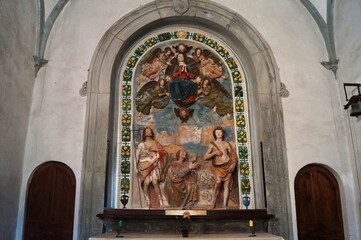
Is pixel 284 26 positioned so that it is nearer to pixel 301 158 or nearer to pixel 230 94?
pixel 230 94

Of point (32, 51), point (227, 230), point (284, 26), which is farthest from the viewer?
point (284, 26)

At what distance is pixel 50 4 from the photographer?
855cm

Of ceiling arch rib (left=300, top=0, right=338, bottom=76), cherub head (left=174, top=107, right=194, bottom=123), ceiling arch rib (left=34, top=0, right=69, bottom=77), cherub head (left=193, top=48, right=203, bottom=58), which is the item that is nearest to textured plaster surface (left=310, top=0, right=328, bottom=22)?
ceiling arch rib (left=300, top=0, right=338, bottom=76)

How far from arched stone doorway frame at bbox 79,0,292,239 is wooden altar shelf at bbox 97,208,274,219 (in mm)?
321

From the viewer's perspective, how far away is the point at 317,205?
7.82m

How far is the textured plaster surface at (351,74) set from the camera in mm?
7633

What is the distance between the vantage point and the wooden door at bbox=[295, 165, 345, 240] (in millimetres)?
7641

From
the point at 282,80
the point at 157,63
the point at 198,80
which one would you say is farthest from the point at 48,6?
the point at 282,80

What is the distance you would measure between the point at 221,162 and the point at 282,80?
2.18 m

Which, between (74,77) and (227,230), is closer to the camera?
(227,230)

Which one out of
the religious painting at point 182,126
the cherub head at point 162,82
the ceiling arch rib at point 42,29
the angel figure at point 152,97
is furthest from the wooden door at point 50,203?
the cherub head at point 162,82

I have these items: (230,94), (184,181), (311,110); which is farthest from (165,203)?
(311,110)

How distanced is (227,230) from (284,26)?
15.1ft

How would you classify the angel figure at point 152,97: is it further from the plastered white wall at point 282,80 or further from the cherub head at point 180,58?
the plastered white wall at point 282,80
